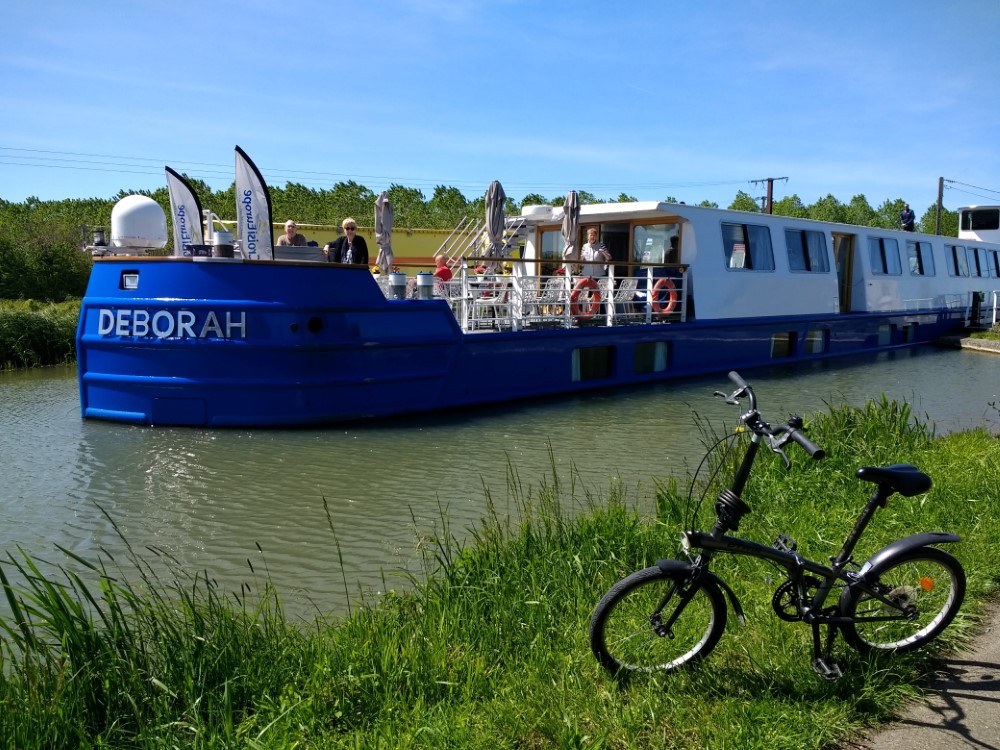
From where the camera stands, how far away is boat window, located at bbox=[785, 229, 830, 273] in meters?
16.1

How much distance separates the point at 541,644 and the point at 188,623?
1.39m

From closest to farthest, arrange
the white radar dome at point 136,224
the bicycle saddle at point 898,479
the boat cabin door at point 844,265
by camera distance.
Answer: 1. the bicycle saddle at point 898,479
2. the white radar dome at point 136,224
3. the boat cabin door at point 844,265

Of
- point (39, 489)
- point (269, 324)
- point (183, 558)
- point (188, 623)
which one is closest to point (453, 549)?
point (183, 558)

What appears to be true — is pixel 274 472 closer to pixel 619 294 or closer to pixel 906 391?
pixel 619 294

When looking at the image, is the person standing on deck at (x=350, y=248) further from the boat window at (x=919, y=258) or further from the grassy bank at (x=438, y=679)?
the boat window at (x=919, y=258)

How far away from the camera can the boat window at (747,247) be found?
14.5 meters

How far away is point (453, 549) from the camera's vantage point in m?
5.42

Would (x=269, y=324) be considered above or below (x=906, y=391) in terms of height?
above

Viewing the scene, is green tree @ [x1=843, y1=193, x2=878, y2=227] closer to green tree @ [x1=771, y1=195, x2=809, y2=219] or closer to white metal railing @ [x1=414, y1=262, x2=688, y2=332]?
green tree @ [x1=771, y1=195, x2=809, y2=219]

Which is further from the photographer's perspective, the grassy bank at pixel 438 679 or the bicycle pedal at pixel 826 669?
the bicycle pedal at pixel 826 669

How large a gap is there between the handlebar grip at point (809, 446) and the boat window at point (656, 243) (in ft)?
37.7

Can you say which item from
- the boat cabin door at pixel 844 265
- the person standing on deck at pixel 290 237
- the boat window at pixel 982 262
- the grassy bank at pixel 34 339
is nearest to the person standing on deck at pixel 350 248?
the person standing on deck at pixel 290 237

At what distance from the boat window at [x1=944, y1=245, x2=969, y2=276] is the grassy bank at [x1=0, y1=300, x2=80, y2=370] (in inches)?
832

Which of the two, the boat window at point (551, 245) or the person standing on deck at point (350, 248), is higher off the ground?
the boat window at point (551, 245)
